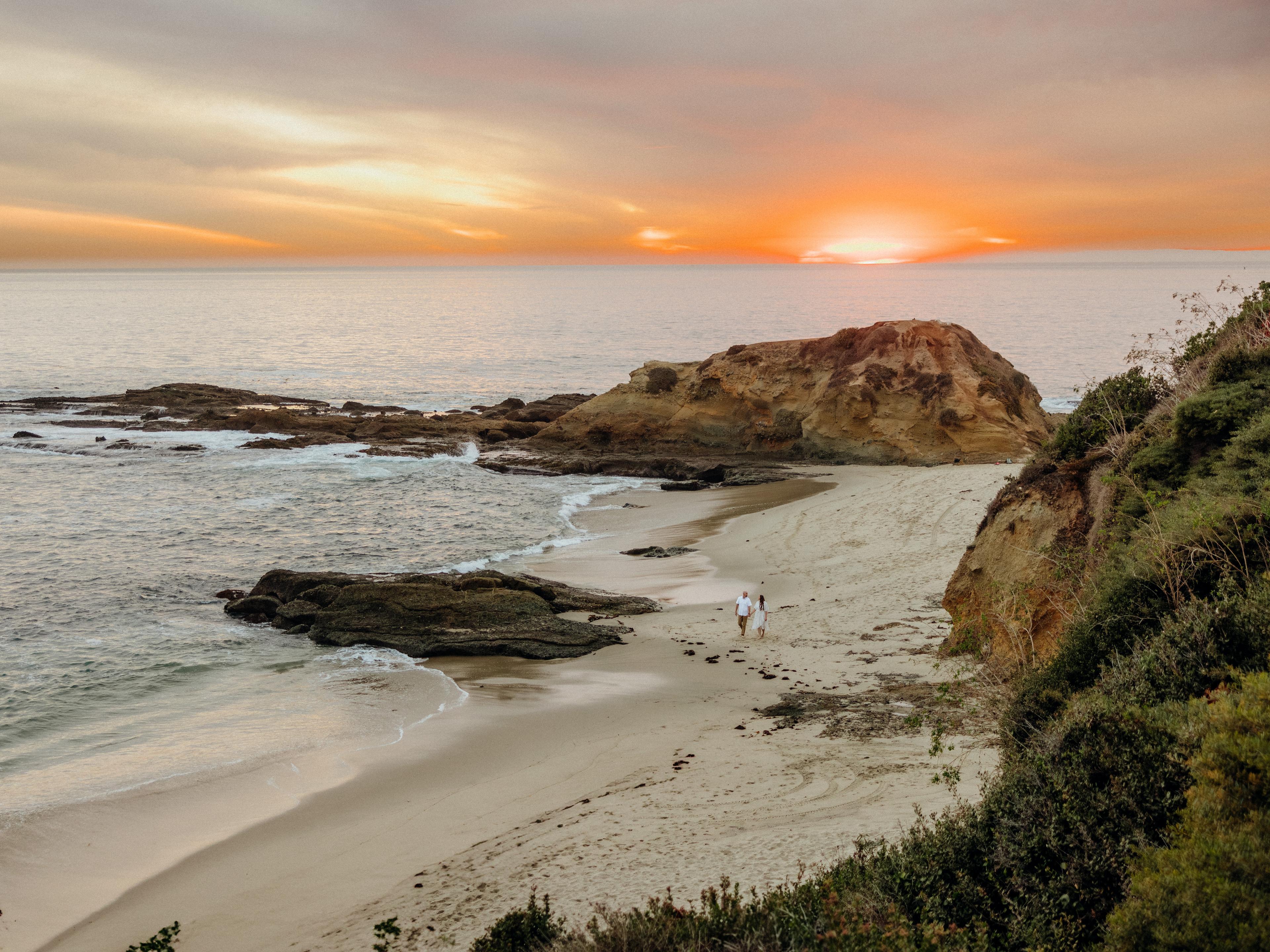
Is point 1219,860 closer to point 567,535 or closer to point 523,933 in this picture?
point 523,933

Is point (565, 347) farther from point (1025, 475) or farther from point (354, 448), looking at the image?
point (1025, 475)

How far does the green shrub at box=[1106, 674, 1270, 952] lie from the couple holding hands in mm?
10358

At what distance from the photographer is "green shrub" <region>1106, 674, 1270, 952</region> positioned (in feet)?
12.9

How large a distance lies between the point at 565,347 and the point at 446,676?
3108 inches

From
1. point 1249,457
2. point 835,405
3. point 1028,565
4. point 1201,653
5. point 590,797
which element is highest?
point 835,405

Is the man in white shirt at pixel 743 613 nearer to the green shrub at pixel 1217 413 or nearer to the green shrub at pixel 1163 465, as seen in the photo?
the green shrub at pixel 1163 465

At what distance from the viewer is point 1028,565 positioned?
Result: 438 inches

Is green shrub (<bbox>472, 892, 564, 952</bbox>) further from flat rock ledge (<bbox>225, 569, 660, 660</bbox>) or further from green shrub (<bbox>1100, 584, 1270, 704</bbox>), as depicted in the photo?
flat rock ledge (<bbox>225, 569, 660, 660</bbox>)

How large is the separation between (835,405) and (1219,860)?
105ft

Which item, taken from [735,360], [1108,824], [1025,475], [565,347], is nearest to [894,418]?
[735,360]

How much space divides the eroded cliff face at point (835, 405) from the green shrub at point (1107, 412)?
21.7 m

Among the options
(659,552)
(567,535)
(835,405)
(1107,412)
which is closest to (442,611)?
(659,552)

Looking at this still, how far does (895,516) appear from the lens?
23141 mm

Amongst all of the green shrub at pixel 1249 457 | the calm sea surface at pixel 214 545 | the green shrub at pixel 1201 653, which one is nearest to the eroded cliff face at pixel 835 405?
the calm sea surface at pixel 214 545
